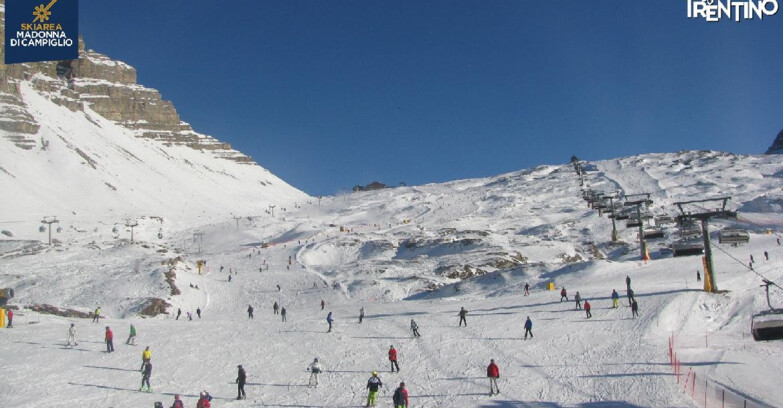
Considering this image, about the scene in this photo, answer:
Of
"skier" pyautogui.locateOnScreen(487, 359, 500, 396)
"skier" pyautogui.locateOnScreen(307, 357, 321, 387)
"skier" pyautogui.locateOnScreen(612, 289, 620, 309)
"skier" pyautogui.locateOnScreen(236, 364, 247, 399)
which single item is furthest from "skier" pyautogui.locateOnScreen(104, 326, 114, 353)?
"skier" pyautogui.locateOnScreen(612, 289, 620, 309)

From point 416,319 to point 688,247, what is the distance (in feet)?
59.7

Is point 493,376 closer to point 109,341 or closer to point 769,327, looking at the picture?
point 769,327

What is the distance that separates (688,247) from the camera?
3650 cm

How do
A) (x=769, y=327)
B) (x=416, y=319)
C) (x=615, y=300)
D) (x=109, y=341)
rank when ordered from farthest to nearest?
1. (x=416, y=319)
2. (x=615, y=300)
3. (x=109, y=341)
4. (x=769, y=327)

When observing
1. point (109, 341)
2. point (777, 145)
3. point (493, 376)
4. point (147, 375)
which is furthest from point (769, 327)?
point (777, 145)

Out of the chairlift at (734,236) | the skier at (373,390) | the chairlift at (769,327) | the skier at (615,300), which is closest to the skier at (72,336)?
the skier at (373,390)

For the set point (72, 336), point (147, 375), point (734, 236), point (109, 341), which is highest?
point (734, 236)

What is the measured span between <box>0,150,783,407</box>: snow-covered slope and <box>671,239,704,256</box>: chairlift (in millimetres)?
1899

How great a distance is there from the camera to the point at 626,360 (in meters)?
21.0

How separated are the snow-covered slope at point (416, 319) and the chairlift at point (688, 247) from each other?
6.23 feet

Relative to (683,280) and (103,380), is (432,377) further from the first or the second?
(683,280)

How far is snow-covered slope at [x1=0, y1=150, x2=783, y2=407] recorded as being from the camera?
63.9 feet

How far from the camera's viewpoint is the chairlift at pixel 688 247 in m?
36.3

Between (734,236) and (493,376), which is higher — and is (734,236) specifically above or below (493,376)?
above
